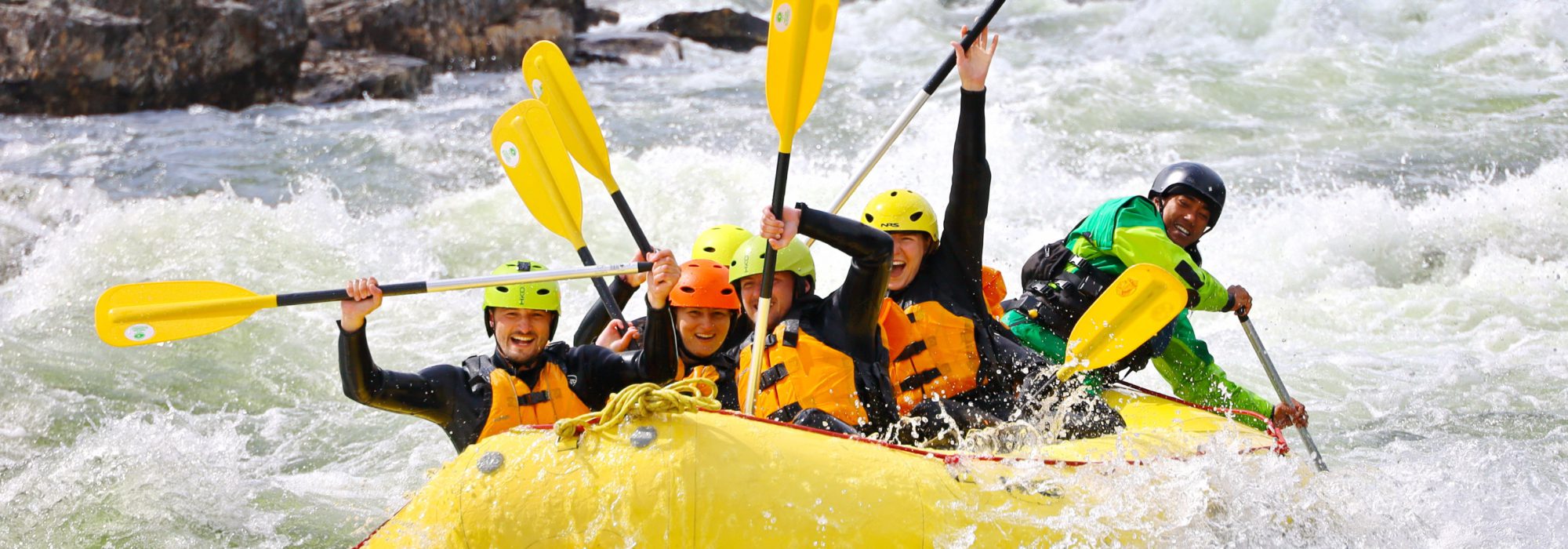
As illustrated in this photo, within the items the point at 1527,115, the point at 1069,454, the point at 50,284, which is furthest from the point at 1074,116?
the point at 1069,454

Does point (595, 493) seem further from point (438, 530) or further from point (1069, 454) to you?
point (1069, 454)

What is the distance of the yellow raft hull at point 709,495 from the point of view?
2859mm

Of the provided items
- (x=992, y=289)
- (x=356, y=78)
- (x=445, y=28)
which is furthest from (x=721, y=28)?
(x=992, y=289)

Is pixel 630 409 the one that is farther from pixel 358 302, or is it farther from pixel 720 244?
pixel 720 244

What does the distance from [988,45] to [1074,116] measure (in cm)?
751

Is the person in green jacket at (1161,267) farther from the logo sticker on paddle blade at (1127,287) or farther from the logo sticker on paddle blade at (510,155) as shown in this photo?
the logo sticker on paddle blade at (510,155)

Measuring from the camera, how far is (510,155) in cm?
458

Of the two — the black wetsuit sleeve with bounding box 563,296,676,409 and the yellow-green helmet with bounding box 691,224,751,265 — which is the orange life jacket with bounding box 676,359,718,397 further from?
the yellow-green helmet with bounding box 691,224,751,265

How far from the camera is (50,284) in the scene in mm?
7613

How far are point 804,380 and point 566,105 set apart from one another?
1.79 m

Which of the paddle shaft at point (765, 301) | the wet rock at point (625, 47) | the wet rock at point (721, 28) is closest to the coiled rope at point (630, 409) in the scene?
the paddle shaft at point (765, 301)

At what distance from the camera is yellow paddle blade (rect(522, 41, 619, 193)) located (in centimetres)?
489

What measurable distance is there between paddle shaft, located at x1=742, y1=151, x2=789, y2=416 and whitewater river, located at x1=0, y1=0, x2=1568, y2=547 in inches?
32.7

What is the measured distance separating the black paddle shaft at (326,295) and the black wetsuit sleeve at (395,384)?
0.28 feet
